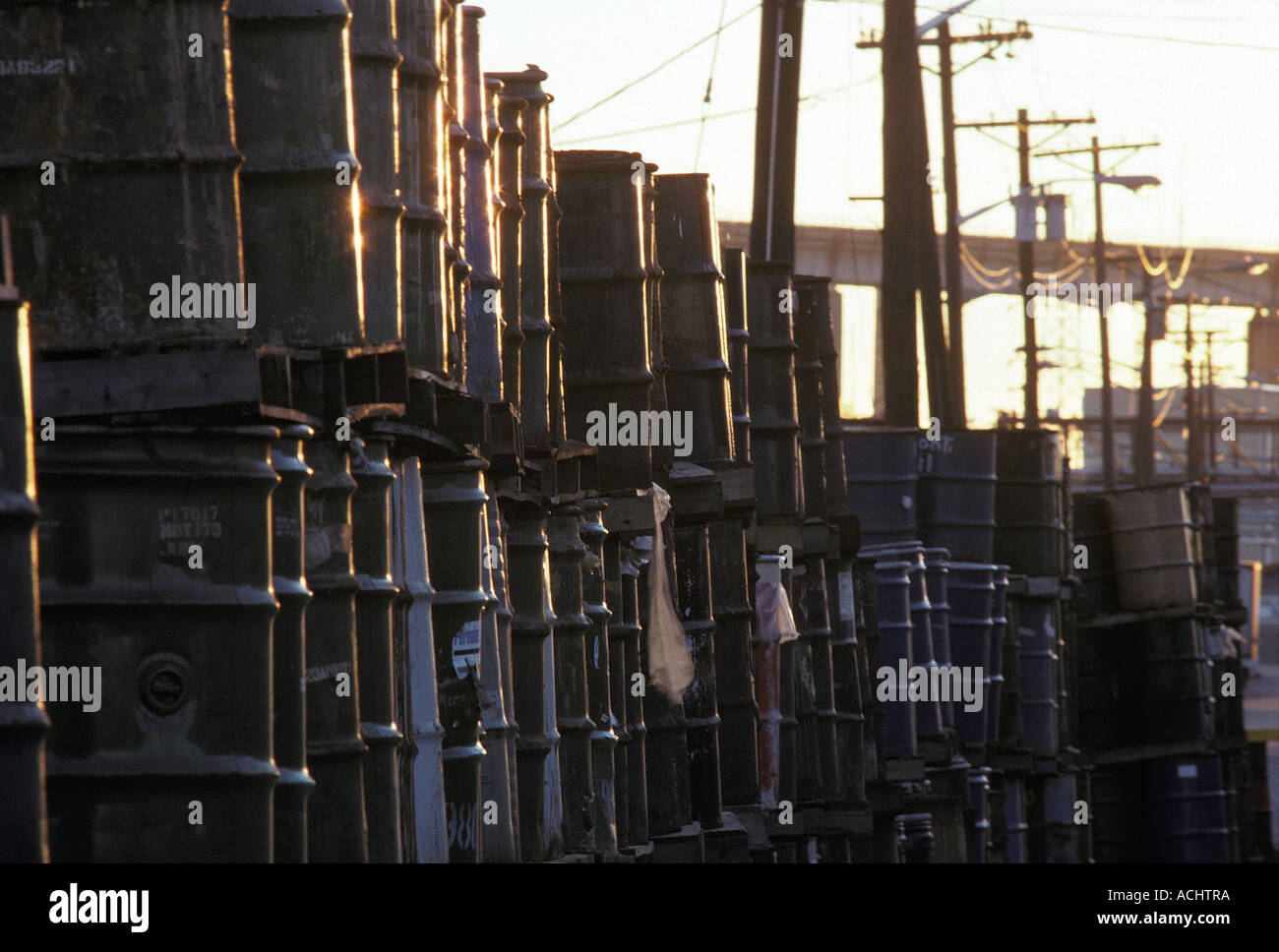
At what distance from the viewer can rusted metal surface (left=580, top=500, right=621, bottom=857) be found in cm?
1238

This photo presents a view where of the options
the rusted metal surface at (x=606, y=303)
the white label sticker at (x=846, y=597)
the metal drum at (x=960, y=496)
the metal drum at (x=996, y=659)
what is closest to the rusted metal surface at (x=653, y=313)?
the rusted metal surface at (x=606, y=303)

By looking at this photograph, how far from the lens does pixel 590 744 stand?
12375 mm

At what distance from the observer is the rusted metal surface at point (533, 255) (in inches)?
492

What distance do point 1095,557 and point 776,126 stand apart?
9117 millimetres

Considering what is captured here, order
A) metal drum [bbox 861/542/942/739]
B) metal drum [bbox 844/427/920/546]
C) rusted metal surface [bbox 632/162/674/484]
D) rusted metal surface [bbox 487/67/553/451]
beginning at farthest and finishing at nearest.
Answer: metal drum [bbox 844/427/920/546] < metal drum [bbox 861/542/942/739] < rusted metal surface [bbox 632/162/674/484] < rusted metal surface [bbox 487/67/553/451]

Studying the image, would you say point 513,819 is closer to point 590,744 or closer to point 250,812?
point 590,744

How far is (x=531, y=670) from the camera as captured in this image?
1165cm

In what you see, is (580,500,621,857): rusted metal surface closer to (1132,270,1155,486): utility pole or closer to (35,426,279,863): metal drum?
(35,426,279,863): metal drum

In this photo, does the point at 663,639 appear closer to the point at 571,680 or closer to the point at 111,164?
the point at 571,680

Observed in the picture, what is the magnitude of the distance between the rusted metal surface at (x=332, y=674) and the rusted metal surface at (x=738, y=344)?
26.2 ft

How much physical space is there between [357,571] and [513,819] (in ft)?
6.27

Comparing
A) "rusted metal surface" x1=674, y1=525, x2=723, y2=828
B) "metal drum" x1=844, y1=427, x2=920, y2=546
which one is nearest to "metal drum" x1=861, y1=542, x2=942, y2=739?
"metal drum" x1=844, y1=427, x2=920, y2=546

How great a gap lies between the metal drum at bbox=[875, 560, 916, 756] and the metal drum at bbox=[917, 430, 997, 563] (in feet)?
10.9
